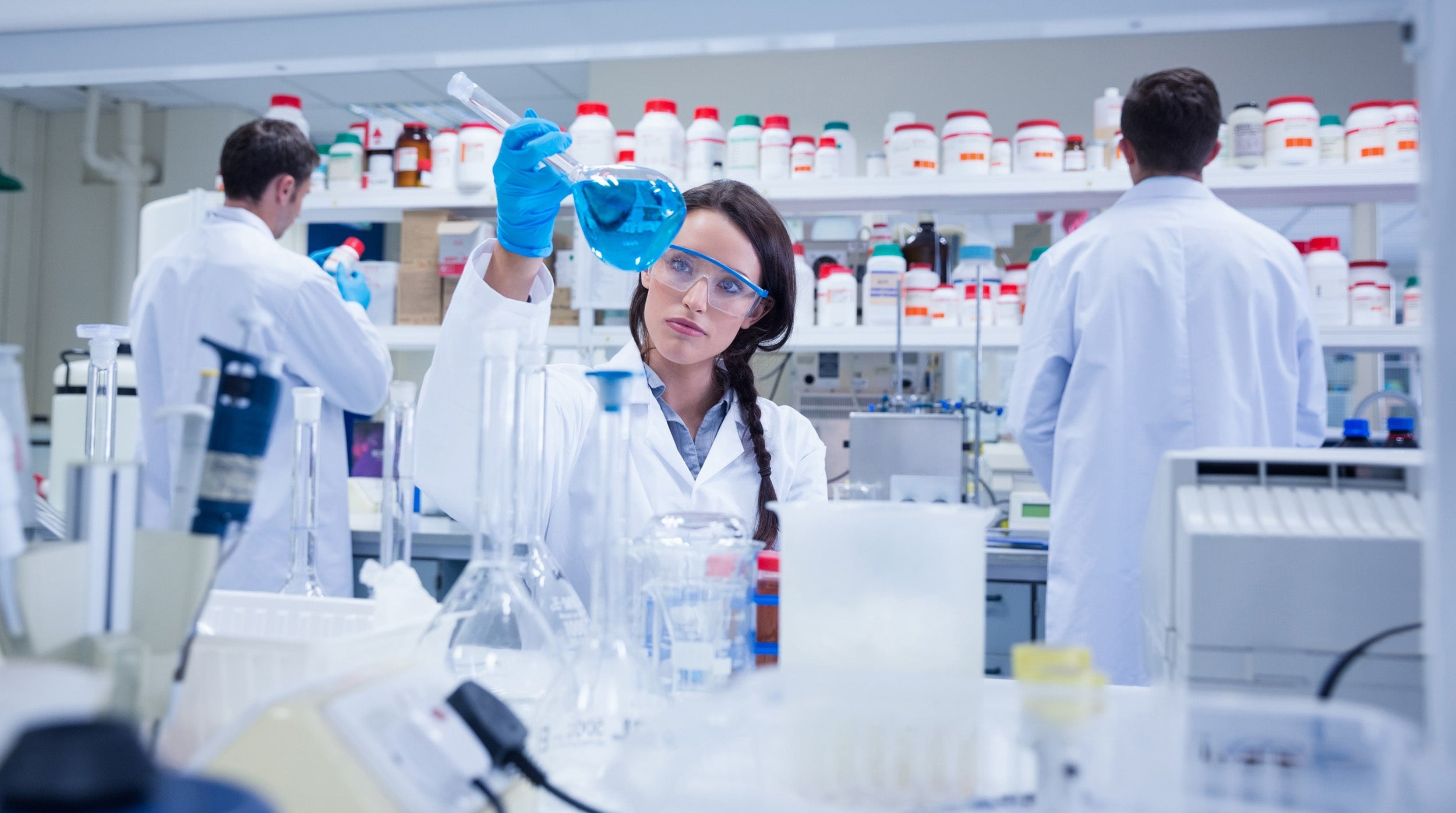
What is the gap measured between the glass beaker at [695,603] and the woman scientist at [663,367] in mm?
331

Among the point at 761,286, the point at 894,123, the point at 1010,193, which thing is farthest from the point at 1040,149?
the point at 761,286

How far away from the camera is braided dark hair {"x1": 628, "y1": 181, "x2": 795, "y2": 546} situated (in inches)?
61.4

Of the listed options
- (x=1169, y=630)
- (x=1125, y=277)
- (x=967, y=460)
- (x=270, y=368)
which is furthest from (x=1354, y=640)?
(x=967, y=460)

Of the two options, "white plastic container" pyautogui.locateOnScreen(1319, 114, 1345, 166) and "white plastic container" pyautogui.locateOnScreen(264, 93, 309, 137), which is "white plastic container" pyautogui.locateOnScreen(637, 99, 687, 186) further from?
"white plastic container" pyautogui.locateOnScreen(1319, 114, 1345, 166)

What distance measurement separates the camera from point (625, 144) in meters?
2.85

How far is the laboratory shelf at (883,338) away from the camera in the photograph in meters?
2.61

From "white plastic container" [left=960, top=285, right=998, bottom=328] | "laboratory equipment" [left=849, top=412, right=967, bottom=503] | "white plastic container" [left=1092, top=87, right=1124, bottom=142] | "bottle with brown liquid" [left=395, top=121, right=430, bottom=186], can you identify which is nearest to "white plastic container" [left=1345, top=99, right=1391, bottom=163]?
"white plastic container" [left=1092, top=87, right=1124, bottom=142]

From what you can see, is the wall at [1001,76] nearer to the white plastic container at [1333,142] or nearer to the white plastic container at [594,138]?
the white plastic container at [1333,142]

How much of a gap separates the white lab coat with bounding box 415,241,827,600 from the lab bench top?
893 millimetres

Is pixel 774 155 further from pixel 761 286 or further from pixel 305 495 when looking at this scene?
pixel 305 495

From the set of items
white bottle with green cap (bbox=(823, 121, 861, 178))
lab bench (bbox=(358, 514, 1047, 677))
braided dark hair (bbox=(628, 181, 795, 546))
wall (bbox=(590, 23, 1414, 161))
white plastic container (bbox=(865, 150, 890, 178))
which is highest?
wall (bbox=(590, 23, 1414, 161))

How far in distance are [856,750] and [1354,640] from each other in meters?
0.36

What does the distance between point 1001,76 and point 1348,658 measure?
393 cm

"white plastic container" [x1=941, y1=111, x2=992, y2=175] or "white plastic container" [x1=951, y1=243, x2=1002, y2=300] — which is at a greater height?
"white plastic container" [x1=941, y1=111, x2=992, y2=175]
